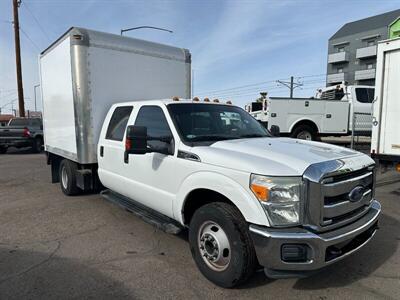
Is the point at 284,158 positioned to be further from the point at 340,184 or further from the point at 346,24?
the point at 346,24

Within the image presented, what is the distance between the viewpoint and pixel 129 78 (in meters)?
6.62

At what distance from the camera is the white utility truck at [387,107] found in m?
6.48

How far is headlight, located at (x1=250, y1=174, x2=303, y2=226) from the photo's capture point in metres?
2.92

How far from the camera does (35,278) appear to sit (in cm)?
365

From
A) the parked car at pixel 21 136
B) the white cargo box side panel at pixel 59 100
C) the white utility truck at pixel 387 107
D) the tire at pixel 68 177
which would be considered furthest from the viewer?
the parked car at pixel 21 136

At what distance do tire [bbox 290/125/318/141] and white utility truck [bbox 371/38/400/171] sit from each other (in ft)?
20.5

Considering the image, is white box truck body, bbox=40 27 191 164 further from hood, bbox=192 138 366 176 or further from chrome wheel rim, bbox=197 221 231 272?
chrome wheel rim, bbox=197 221 231 272

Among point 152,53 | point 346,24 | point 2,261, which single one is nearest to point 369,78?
point 346,24

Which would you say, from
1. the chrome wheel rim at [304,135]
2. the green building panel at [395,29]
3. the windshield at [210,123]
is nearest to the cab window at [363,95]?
the chrome wheel rim at [304,135]

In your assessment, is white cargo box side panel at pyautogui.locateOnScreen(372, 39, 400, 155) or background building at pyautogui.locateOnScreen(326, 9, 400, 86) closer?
white cargo box side panel at pyautogui.locateOnScreen(372, 39, 400, 155)

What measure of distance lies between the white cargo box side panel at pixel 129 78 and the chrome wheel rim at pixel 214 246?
3.45 meters

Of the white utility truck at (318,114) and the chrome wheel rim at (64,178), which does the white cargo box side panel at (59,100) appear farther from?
the white utility truck at (318,114)

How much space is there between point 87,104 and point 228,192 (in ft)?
12.7

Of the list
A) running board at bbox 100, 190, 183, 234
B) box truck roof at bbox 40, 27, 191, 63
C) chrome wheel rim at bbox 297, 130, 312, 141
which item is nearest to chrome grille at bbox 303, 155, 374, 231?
running board at bbox 100, 190, 183, 234
